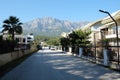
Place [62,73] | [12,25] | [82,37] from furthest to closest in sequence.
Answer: [12,25] < [82,37] < [62,73]

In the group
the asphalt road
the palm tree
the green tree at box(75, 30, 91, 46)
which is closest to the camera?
the asphalt road

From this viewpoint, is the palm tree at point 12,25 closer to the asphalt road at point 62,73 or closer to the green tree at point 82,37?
the green tree at point 82,37

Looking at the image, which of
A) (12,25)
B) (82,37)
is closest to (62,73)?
(82,37)

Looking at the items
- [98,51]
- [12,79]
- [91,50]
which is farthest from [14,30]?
[12,79]

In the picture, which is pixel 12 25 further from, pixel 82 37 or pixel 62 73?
pixel 62 73

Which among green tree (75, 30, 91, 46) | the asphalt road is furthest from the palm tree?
the asphalt road

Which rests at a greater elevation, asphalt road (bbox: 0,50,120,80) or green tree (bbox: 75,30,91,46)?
green tree (bbox: 75,30,91,46)

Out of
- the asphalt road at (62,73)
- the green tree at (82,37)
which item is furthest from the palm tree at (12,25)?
the asphalt road at (62,73)

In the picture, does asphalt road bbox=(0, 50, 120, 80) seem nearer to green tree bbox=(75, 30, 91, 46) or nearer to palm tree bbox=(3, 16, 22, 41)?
green tree bbox=(75, 30, 91, 46)

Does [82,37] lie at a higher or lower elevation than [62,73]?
higher

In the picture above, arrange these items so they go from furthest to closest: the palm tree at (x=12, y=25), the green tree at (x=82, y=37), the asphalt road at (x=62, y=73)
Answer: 1. the palm tree at (x=12, y=25)
2. the green tree at (x=82, y=37)
3. the asphalt road at (x=62, y=73)

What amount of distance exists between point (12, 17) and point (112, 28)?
31.7 meters

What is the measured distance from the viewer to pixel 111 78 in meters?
16.9

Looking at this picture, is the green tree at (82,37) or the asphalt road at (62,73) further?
the green tree at (82,37)
